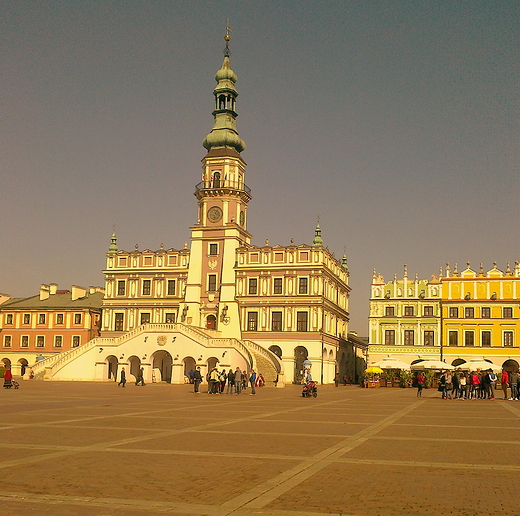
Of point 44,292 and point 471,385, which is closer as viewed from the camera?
point 471,385

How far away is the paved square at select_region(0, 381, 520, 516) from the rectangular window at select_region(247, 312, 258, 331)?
49.4m

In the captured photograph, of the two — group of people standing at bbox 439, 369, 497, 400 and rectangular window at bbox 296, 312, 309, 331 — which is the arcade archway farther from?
group of people standing at bbox 439, 369, 497, 400

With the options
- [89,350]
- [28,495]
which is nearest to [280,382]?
[89,350]

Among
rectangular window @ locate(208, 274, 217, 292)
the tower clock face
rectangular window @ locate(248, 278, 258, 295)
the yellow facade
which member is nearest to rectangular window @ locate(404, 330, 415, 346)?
the yellow facade

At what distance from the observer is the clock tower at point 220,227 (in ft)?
247

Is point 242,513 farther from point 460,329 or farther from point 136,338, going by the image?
point 460,329

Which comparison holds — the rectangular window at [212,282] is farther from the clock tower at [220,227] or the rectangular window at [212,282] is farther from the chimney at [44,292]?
the chimney at [44,292]

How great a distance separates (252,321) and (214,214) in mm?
12878

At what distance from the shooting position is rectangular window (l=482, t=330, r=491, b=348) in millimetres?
79581

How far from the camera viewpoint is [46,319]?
3494 inches

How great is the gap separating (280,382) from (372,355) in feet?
90.0

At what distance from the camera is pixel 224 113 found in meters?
78.8

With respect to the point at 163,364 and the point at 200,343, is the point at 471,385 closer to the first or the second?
the point at 200,343

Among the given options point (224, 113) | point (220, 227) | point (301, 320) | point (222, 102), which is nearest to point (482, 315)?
point (301, 320)
